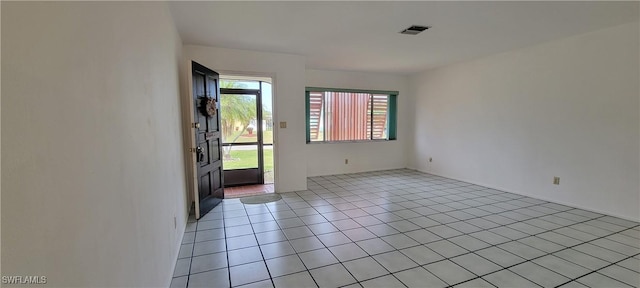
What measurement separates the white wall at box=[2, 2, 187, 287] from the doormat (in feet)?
8.26

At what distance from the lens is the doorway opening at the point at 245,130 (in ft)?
16.7

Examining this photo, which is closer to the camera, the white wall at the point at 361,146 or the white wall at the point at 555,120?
the white wall at the point at 555,120

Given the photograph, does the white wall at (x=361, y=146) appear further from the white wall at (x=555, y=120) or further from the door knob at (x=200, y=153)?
the door knob at (x=200, y=153)

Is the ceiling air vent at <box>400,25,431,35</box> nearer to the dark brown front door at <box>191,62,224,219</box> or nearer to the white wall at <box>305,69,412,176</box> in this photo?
the dark brown front door at <box>191,62,224,219</box>

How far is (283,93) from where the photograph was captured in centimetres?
443

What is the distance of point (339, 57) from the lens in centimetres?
462

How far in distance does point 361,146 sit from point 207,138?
359cm

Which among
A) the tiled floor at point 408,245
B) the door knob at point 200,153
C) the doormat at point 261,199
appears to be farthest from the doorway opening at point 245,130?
the door knob at point 200,153

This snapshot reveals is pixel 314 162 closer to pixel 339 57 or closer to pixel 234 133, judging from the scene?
pixel 234 133

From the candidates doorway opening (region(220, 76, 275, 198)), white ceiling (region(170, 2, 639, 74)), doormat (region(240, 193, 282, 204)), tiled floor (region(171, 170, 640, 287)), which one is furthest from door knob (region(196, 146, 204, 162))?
doorway opening (region(220, 76, 275, 198))

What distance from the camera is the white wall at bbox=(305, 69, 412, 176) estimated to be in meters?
5.86

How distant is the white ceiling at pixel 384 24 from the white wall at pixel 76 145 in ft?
4.72

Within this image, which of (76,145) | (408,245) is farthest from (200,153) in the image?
(76,145)

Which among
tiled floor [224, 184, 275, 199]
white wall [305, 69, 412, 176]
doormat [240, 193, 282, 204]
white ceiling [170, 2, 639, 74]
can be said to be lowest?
tiled floor [224, 184, 275, 199]
